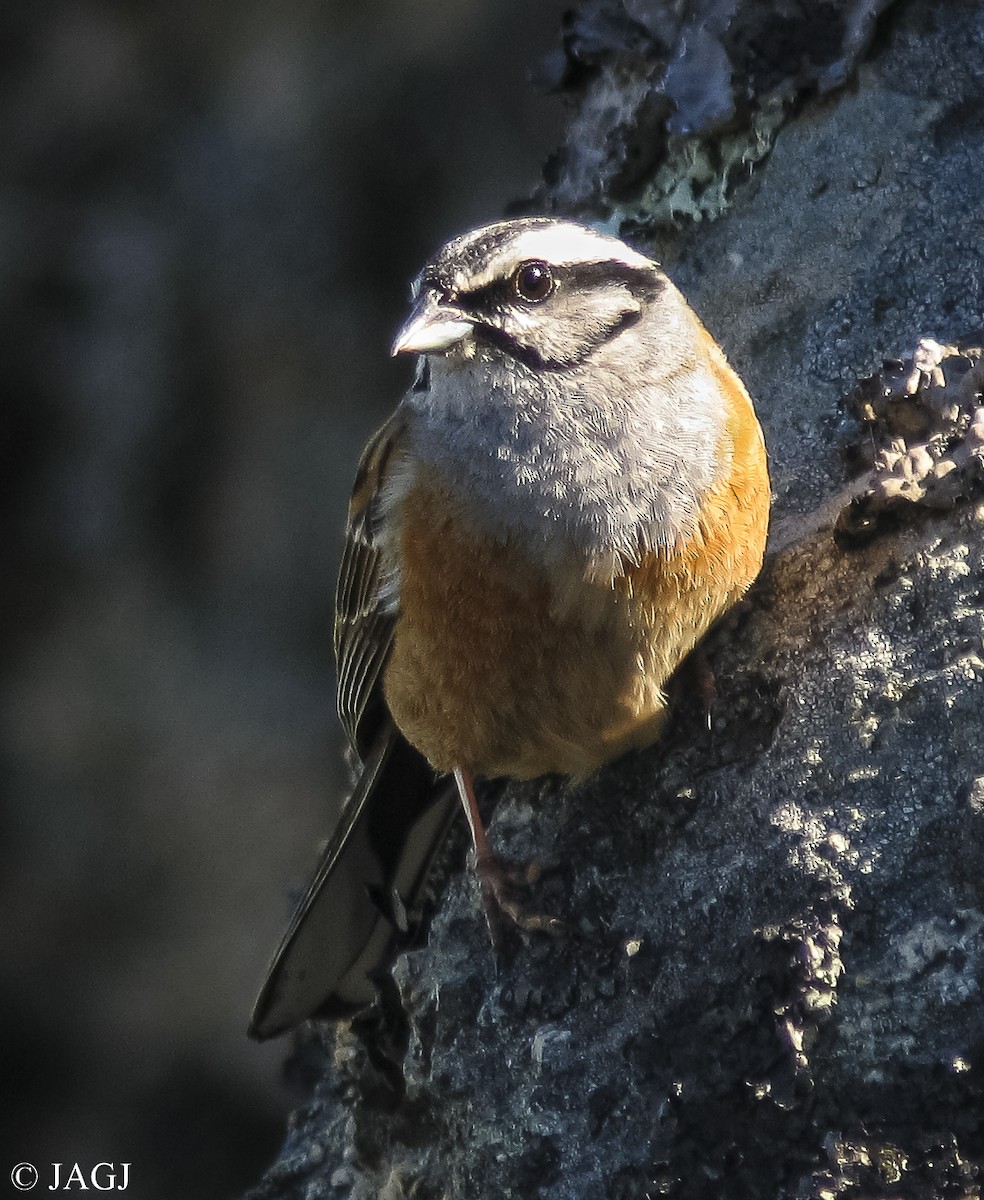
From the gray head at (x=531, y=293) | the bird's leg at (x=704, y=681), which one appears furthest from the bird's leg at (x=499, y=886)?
the gray head at (x=531, y=293)

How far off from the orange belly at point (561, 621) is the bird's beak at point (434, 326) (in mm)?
305

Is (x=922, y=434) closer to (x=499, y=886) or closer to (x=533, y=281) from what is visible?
(x=533, y=281)

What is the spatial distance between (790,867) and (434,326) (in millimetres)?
1210

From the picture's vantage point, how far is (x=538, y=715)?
10.4 ft

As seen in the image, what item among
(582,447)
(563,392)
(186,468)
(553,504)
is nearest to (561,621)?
(553,504)

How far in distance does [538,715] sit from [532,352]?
28.7 inches

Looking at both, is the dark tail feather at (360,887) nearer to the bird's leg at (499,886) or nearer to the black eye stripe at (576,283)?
the bird's leg at (499,886)

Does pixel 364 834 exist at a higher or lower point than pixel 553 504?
lower

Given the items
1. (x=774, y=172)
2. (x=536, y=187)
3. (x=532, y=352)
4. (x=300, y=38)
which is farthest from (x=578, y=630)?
(x=300, y=38)

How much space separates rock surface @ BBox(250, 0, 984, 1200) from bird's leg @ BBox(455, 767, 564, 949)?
0.05m

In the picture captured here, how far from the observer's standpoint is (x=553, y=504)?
3082 mm

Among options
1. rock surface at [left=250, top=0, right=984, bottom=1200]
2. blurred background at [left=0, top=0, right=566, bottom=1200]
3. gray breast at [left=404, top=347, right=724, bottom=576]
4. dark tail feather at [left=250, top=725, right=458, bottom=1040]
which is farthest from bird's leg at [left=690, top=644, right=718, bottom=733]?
blurred background at [left=0, top=0, right=566, bottom=1200]

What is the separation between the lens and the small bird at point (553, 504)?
3.05 metres

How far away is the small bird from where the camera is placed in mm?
3053
